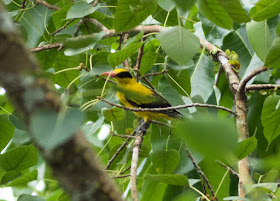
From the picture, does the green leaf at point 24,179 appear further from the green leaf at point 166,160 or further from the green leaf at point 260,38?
the green leaf at point 260,38

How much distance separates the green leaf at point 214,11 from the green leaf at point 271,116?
0.68 m

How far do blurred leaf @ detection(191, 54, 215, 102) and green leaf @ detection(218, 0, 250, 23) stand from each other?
0.94 m

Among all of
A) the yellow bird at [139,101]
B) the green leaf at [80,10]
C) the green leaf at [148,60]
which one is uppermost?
the green leaf at [80,10]

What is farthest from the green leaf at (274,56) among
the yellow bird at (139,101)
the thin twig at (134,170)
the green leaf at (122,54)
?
the yellow bird at (139,101)

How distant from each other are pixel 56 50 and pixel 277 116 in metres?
1.06

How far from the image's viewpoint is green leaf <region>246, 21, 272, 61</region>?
1.45 meters

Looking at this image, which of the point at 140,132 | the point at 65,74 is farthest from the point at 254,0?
the point at 65,74

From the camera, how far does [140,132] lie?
1885 mm

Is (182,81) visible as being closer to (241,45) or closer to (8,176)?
(241,45)

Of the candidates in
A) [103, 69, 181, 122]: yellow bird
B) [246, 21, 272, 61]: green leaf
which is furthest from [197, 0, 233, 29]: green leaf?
[103, 69, 181, 122]: yellow bird

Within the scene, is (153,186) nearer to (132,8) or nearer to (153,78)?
(153,78)

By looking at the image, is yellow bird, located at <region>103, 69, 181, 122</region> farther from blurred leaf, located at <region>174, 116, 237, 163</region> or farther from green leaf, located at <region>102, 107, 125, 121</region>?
blurred leaf, located at <region>174, 116, 237, 163</region>

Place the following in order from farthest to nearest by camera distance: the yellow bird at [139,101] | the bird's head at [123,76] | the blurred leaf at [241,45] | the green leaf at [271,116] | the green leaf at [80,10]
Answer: the bird's head at [123,76] → the yellow bird at [139,101] → the blurred leaf at [241,45] → the green leaf at [80,10] → the green leaf at [271,116]

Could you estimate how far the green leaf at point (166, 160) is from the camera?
174cm
